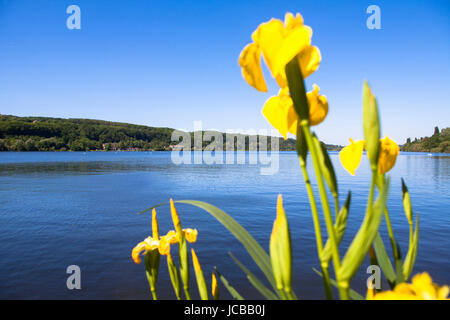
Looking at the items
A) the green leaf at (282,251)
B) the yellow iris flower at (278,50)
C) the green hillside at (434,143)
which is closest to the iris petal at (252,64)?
the yellow iris flower at (278,50)

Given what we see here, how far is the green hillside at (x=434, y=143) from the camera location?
103 meters

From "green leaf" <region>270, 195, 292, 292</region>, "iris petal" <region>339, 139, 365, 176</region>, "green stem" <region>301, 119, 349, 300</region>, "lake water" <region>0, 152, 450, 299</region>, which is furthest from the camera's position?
"lake water" <region>0, 152, 450, 299</region>

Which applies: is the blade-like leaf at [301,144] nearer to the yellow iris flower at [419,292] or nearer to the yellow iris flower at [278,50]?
the yellow iris flower at [278,50]

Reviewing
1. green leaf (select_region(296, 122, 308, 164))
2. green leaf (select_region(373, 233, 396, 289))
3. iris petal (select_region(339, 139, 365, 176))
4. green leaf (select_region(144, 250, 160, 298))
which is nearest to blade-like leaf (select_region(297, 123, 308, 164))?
green leaf (select_region(296, 122, 308, 164))

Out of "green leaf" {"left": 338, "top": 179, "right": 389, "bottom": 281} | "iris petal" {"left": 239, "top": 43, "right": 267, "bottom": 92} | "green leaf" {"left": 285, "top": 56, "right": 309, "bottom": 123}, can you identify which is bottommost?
"green leaf" {"left": 338, "top": 179, "right": 389, "bottom": 281}

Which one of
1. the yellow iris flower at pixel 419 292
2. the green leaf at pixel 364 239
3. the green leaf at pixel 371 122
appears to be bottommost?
the yellow iris flower at pixel 419 292

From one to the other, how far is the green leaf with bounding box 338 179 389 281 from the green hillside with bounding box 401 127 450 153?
128 metres

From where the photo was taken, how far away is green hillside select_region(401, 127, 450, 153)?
103100mm

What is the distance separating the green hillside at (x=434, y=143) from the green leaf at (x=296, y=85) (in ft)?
422

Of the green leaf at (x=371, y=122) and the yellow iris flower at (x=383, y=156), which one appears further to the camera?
the yellow iris flower at (x=383, y=156)

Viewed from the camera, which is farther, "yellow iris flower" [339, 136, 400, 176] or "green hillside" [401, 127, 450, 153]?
"green hillside" [401, 127, 450, 153]

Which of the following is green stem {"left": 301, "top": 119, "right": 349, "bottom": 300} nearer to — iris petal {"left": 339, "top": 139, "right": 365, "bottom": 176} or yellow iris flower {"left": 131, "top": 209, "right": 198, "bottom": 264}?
iris petal {"left": 339, "top": 139, "right": 365, "bottom": 176}

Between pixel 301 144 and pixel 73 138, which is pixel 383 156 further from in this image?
pixel 73 138

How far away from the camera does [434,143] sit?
10844 centimetres
